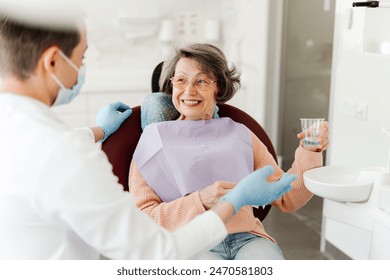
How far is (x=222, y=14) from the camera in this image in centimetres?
369

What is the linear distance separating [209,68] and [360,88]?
97 centimetres

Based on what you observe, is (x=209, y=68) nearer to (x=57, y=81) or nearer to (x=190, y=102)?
(x=190, y=102)

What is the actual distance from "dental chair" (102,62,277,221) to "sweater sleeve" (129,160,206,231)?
105 millimetres

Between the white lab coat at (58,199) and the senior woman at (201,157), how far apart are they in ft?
1.48

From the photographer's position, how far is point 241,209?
163 centimetres

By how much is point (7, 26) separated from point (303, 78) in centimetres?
297

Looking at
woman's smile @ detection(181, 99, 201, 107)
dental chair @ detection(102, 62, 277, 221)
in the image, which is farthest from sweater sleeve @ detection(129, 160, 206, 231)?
woman's smile @ detection(181, 99, 201, 107)

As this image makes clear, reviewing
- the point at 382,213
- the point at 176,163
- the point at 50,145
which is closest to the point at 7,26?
the point at 50,145

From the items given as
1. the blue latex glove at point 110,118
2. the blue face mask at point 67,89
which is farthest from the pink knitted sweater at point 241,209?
the blue face mask at point 67,89

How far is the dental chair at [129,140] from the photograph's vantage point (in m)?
1.72

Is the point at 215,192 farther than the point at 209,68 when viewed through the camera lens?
No

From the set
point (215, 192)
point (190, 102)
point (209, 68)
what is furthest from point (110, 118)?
point (215, 192)

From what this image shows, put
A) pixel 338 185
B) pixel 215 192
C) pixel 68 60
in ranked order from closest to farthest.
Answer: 1. pixel 68 60
2. pixel 215 192
3. pixel 338 185

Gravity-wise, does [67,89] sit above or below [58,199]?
above
